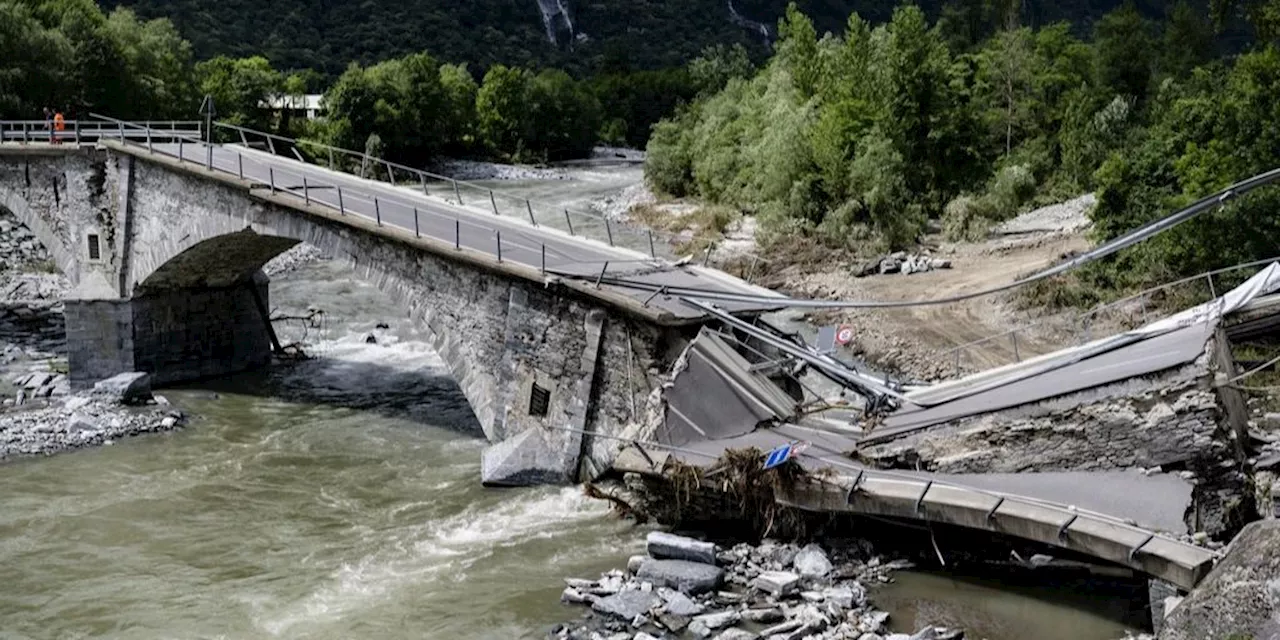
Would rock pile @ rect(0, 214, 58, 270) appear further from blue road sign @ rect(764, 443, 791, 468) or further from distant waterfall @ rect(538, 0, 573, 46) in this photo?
distant waterfall @ rect(538, 0, 573, 46)

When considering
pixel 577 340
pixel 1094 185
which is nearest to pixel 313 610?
pixel 577 340

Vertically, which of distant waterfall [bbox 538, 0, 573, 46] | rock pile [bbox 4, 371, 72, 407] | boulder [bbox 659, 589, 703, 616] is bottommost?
rock pile [bbox 4, 371, 72, 407]

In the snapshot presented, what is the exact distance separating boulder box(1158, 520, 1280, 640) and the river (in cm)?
253

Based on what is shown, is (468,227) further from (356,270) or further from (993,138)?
(993,138)

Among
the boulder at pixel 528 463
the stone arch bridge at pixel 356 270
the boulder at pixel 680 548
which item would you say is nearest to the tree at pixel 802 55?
the stone arch bridge at pixel 356 270

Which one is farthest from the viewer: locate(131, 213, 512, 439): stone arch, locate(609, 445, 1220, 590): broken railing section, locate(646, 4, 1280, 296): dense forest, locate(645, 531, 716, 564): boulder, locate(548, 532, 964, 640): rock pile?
locate(646, 4, 1280, 296): dense forest

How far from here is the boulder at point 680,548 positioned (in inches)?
742

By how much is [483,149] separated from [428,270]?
7575 centimetres

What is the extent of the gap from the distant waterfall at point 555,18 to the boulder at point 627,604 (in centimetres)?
14998

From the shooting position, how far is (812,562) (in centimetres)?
1847

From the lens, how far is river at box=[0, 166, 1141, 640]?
18422 millimetres

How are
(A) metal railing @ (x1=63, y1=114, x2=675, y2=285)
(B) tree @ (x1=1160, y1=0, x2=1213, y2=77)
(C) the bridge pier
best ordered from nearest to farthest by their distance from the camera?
(A) metal railing @ (x1=63, y1=114, x2=675, y2=285) < (C) the bridge pier < (B) tree @ (x1=1160, y1=0, x2=1213, y2=77)

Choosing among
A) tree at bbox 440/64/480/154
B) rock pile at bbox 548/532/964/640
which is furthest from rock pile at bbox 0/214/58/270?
tree at bbox 440/64/480/154

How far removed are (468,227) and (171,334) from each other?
1179 cm
